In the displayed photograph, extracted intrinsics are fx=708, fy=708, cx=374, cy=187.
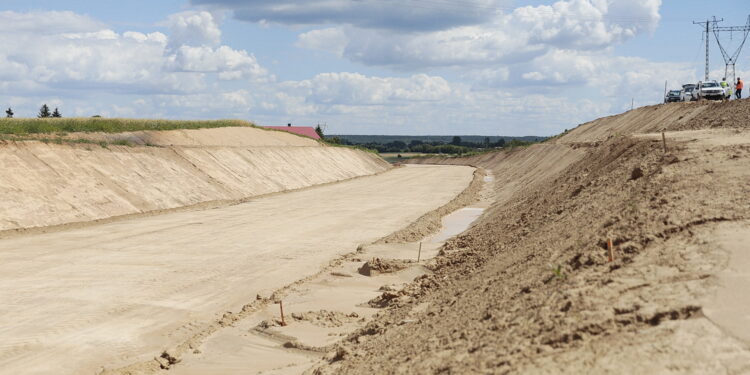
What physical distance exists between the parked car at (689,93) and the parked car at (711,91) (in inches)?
55.0

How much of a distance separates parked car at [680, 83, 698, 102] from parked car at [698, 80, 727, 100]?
1397 millimetres

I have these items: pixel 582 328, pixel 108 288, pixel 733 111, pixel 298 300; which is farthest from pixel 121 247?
pixel 733 111

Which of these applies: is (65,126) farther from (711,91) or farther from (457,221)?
(711,91)

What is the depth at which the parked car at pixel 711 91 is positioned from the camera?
54469 millimetres

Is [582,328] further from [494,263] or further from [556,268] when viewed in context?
[494,263]

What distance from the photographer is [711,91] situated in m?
54.6

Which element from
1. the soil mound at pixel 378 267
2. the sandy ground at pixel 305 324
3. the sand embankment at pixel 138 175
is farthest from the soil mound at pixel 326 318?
the sand embankment at pixel 138 175

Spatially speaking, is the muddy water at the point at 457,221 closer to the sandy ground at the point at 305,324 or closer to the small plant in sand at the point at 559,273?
the sandy ground at the point at 305,324

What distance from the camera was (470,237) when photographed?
22.7m

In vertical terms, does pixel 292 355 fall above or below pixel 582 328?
below

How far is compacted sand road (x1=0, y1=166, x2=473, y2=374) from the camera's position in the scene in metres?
12.5

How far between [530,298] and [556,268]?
1.16 m

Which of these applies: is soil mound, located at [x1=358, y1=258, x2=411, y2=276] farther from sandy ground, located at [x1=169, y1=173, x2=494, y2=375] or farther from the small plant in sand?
the small plant in sand

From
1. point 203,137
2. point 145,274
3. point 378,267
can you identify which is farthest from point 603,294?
point 203,137
